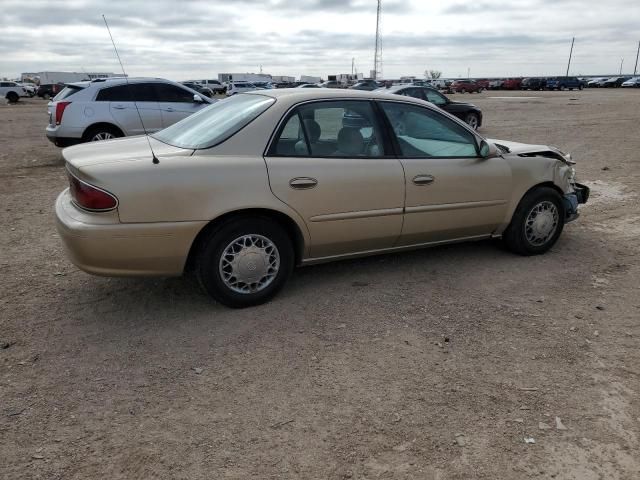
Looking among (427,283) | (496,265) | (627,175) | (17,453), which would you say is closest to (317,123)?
(427,283)

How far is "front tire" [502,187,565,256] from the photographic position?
16.2ft

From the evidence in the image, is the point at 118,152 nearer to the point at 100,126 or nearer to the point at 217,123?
the point at 217,123

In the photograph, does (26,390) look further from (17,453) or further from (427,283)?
(427,283)

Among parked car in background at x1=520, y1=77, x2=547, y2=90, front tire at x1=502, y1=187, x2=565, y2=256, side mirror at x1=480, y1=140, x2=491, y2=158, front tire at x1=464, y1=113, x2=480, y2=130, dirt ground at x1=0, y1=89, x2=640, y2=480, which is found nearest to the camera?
dirt ground at x1=0, y1=89, x2=640, y2=480

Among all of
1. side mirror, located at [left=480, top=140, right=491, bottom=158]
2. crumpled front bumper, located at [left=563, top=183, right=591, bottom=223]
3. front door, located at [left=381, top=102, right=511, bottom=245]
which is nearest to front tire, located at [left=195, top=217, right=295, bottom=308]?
front door, located at [left=381, top=102, right=511, bottom=245]

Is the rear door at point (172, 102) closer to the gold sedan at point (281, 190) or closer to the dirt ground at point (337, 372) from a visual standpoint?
the dirt ground at point (337, 372)

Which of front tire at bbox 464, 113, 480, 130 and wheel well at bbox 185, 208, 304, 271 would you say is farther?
front tire at bbox 464, 113, 480, 130

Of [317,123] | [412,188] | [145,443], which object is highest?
[317,123]

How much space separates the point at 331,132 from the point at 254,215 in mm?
951

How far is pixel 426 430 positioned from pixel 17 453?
1.98m

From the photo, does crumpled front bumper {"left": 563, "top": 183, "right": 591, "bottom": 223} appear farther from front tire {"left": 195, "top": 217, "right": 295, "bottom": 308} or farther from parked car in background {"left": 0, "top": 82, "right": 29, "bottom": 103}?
parked car in background {"left": 0, "top": 82, "right": 29, "bottom": 103}

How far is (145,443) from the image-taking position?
8.28 feet

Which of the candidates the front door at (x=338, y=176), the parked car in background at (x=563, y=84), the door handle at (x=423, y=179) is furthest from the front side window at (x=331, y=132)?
the parked car in background at (x=563, y=84)

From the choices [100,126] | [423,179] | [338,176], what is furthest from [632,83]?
[338,176]
